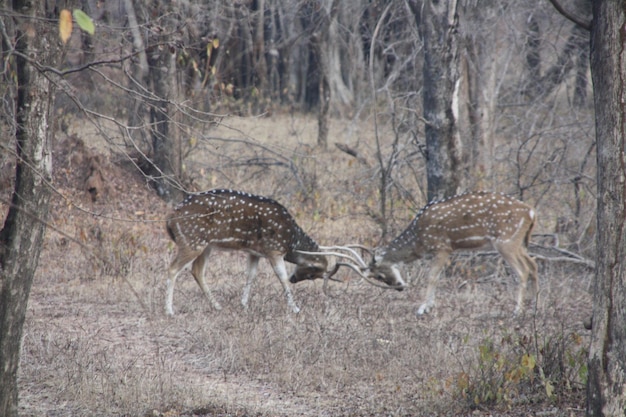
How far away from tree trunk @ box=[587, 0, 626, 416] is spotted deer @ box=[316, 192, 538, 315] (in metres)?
4.72

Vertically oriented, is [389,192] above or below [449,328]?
above

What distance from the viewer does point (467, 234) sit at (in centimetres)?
1056

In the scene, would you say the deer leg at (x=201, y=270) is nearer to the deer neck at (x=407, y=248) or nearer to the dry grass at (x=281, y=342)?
the dry grass at (x=281, y=342)

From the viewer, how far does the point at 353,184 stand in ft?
52.4

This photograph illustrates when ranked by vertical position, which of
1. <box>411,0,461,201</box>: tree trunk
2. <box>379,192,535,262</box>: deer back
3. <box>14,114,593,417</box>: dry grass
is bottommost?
<box>14,114,593,417</box>: dry grass

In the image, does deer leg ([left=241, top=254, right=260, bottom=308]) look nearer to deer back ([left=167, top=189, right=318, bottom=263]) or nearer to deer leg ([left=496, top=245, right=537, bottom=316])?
deer back ([left=167, top=189, right=318, bottom=263])

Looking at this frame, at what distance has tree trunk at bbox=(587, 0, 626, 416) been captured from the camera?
5.47 metres

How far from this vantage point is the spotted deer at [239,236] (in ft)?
32.9

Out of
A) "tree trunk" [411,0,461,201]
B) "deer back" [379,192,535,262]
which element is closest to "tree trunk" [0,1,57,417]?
"deer back" [379,192,535,262]

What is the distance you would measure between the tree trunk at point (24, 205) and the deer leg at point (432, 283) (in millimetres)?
5246

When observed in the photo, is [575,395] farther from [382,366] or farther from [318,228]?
[318,228]

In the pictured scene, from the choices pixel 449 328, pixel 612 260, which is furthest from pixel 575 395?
pixel 449 328

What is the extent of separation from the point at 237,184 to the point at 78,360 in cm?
890

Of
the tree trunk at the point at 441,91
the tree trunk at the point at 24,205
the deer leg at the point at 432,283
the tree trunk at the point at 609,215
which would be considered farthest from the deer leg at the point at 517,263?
the tree trunk at the point at 24,205
